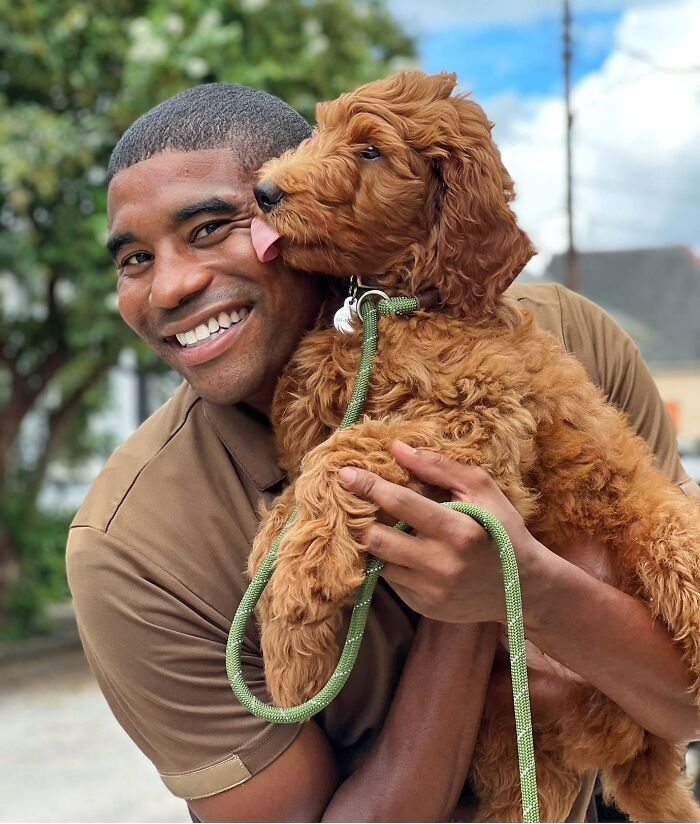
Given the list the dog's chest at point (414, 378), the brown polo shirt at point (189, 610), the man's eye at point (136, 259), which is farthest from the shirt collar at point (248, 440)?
the man's eye at point (136, 259)

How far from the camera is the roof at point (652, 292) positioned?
792cm

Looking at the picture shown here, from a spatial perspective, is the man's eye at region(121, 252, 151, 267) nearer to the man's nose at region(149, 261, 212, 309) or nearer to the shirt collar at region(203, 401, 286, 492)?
the man's nose at region(149, 261, 212, 309)

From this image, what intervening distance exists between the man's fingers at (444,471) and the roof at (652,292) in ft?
19.9

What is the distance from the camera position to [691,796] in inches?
98.0

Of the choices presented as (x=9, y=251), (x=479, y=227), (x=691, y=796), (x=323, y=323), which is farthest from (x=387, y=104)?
(x=9, y=251)

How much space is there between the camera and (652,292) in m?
8.02

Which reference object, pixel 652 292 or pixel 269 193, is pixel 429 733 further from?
pixel 652 292

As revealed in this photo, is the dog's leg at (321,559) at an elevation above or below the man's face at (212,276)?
below

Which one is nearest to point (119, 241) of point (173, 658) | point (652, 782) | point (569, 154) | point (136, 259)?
point (136, 259)

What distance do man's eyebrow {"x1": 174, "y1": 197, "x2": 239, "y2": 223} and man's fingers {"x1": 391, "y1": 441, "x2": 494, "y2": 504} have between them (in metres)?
0.75

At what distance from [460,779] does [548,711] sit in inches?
11.0

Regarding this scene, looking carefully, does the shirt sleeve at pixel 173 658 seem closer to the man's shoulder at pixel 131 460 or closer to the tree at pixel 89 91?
the man's shoulder at pixel 131 460

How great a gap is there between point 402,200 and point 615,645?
1068mm

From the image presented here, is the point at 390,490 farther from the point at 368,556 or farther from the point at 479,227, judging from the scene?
the point at 479,227
